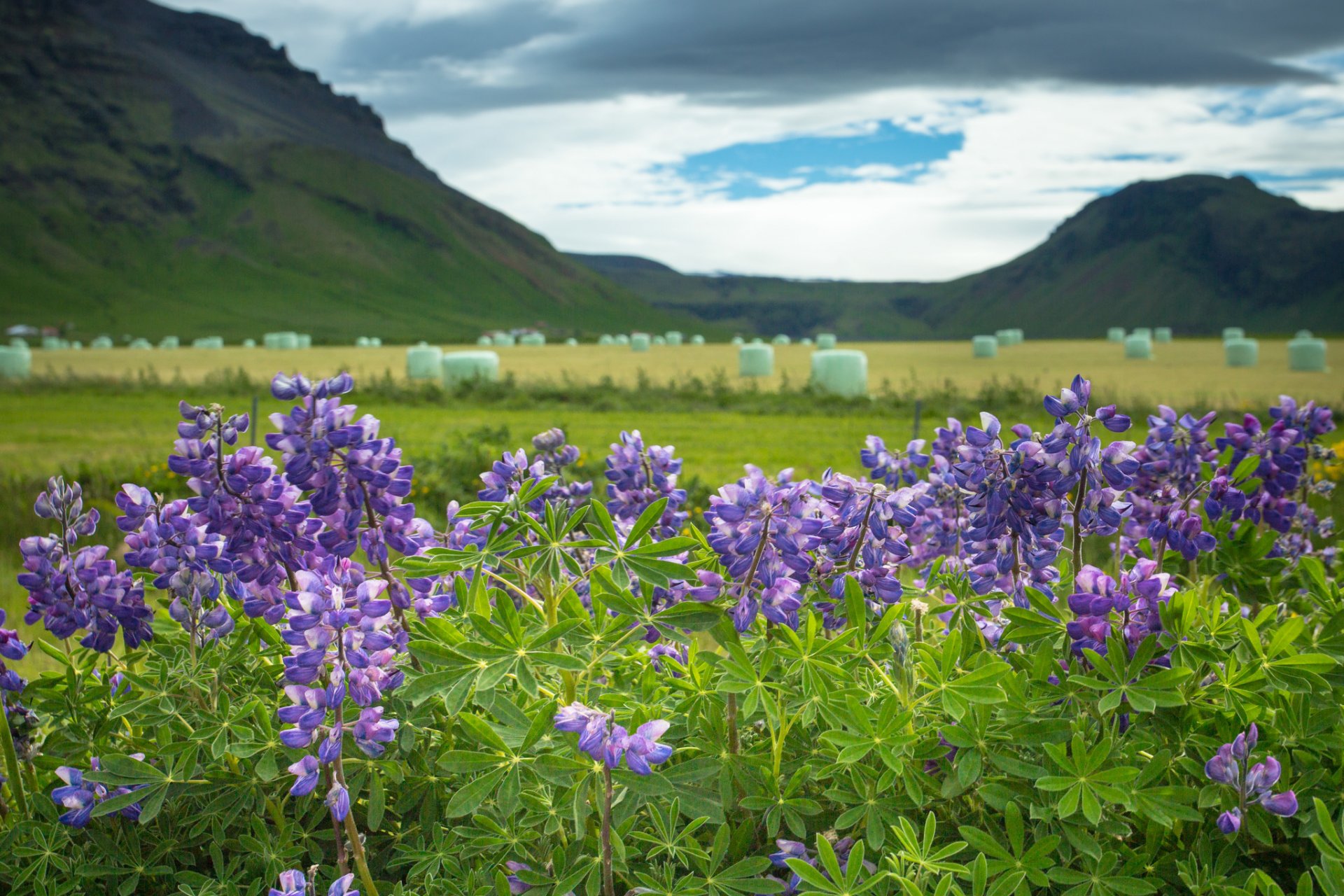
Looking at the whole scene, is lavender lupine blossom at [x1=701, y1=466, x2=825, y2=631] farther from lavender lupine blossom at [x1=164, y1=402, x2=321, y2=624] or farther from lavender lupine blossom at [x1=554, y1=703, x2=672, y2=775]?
lavender lupine blossom at [x1=164, y1=402, x2=321, y2=624]

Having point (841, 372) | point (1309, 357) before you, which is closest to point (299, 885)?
point (841, 372)

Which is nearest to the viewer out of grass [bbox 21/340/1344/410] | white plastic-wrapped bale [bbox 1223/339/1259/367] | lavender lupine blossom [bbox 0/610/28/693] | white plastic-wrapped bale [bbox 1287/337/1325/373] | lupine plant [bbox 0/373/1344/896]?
lupine plant [bbox 0/373/1344/896]

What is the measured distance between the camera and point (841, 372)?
23844mm

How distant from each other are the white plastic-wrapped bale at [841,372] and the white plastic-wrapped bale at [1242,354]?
23352 millimetres

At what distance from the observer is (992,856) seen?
71.6 inches

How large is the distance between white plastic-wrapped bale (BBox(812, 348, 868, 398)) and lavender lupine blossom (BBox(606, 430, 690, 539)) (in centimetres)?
2047

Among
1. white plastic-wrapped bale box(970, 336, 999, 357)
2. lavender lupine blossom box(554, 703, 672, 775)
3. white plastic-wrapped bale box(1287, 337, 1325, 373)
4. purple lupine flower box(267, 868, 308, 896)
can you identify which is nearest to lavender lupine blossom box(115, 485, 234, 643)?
purple lupine flower box(267, 868, 308, 896)

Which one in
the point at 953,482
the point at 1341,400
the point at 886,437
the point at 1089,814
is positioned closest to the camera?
the point at 1089,814

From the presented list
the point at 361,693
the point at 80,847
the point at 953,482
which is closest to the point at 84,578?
the point at 80,847

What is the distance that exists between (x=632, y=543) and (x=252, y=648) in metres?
1.13

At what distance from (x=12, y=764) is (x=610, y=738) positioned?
5.71 feet

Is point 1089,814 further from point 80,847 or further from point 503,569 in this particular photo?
point 80,847

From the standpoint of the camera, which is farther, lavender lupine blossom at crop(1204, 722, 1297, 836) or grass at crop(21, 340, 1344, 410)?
grass at crop(21, 340, 1344, 410)

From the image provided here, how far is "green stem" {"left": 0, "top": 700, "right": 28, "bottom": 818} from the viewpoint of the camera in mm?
2359
